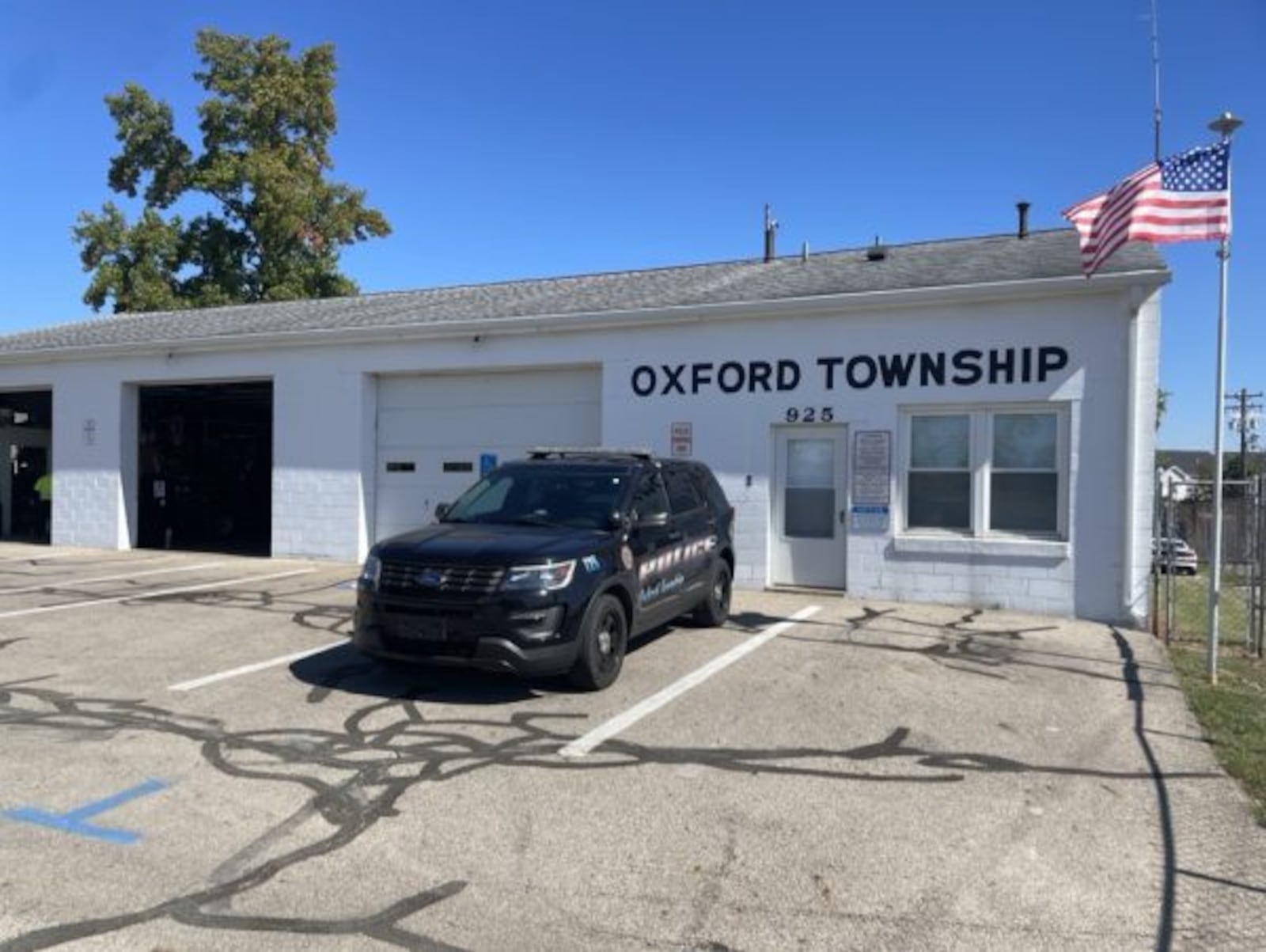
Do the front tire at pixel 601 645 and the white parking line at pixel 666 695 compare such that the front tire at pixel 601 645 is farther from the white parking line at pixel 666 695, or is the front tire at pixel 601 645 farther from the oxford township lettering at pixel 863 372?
the oxford township lettering at pixel 863 372

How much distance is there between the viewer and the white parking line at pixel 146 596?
10.5 m

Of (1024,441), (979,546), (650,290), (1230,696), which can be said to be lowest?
(1230,696)

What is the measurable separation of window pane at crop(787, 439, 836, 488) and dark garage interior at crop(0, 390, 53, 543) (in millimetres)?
16320

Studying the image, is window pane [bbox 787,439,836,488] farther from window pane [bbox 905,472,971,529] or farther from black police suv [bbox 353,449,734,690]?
black police suv [bbox 353,449,734,690]

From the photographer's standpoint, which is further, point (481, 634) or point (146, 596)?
point (146, 596)

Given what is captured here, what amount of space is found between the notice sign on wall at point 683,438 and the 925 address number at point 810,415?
131cm

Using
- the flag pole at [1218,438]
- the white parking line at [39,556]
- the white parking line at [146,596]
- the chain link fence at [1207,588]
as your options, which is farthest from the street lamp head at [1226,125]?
the white parking line at [39,556]

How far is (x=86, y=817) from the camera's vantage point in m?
4.77

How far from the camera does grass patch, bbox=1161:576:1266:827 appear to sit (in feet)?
19.4

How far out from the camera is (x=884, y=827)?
4836 millimetres

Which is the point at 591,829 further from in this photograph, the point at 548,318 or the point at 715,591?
the point at 548,318

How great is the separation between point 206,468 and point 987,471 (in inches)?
631

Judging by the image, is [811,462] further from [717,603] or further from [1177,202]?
[1177,202]

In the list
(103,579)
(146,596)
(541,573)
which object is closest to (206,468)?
(103,579)
